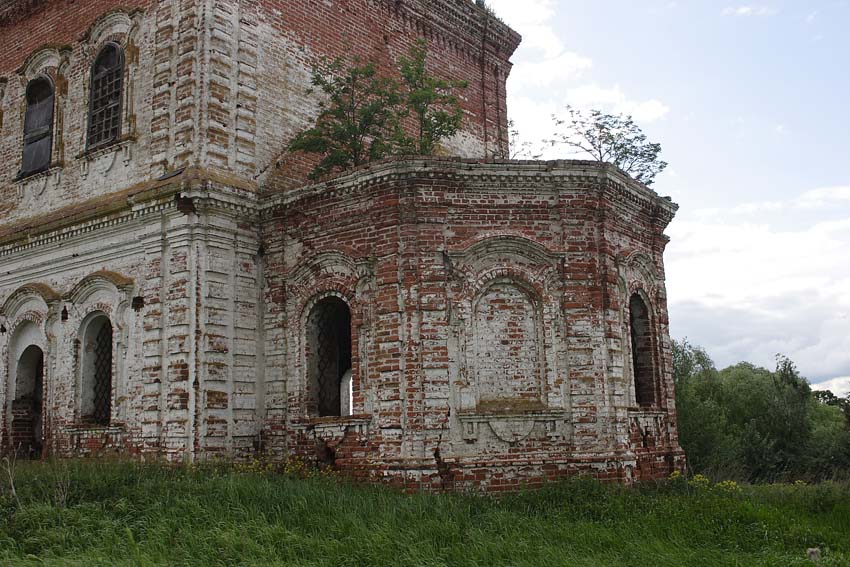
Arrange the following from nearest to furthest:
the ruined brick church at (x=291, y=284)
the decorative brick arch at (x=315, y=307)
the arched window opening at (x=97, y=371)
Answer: the ruined brick church at (x=291, y=284) → the decorative brick arch at (x=315, y=307) → the arched window opening at (x=97, y=371)

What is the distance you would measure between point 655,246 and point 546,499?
16.3ft

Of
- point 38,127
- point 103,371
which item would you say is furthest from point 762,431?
point 38,127

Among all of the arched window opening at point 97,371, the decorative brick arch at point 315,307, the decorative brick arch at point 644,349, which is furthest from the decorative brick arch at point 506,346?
the arched window opening at point 97,371

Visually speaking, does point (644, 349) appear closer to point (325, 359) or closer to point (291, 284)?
point (325, 359)

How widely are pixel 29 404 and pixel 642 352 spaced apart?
10.5 m

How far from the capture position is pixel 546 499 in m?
9.68

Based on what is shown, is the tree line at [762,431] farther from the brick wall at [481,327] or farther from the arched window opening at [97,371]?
the arched window opening at [97,371]

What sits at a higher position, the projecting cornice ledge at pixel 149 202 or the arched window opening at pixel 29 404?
the projecting cornice ledge at pixel 149 202

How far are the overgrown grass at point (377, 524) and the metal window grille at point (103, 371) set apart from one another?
9.14 feet

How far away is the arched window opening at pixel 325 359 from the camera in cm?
1180

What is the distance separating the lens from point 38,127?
15.0 m

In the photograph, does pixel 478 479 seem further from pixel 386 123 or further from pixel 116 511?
pixel 386 123

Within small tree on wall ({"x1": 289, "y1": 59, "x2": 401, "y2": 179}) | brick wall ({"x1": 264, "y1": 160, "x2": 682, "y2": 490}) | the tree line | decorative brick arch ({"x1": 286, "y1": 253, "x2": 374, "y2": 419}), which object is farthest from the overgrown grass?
the tree line

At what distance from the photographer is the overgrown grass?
7406 millimetres
